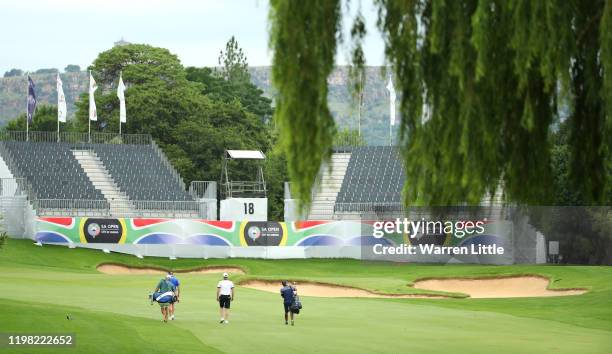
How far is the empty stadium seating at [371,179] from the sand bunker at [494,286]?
653 inches

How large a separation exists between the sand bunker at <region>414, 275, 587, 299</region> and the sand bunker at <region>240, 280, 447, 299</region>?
4.81 m

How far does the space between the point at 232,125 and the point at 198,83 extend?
50.6 ft

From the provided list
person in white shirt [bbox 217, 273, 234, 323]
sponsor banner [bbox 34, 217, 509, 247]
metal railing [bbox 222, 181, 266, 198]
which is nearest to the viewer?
person in white shirt [bbox 217, 273, 234, 323]

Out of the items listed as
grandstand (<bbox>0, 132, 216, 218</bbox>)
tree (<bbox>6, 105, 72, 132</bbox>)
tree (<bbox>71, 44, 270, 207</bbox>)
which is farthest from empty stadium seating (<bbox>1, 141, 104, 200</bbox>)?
tree (<bbox>6, 105, 72, 132</bbox>)

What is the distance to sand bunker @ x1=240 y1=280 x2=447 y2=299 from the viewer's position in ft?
189

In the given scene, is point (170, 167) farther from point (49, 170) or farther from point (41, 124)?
point (41, 124)

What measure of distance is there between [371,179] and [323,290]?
84.5 feet

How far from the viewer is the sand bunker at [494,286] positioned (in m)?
59.9

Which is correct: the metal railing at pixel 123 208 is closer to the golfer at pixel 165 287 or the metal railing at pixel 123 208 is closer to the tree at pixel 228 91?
the golfer at pixel 165 287

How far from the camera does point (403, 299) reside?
55531 millimetres

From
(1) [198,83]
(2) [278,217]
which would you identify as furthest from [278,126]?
(1) [198,83]

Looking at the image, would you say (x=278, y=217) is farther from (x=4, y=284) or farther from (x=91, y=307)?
(x=91, y=307)

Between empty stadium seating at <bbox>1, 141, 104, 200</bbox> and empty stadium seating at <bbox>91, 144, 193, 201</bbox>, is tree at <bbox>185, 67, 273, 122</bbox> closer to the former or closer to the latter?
empty stadium seating at <bbox>91, 144, 193, 201</bbox>

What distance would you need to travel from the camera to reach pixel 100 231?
71.9 meters
